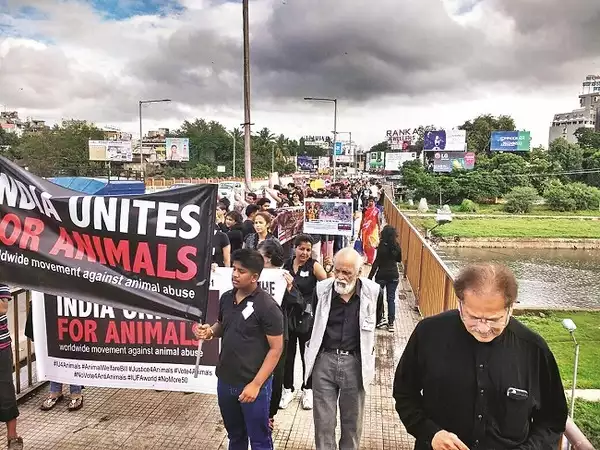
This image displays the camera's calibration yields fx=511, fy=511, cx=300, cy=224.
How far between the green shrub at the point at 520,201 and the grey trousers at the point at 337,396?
160 ft

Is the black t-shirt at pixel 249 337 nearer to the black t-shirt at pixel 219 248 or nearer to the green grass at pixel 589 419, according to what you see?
the black t-shirt at pixel 219 248

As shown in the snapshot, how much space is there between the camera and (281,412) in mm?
4688

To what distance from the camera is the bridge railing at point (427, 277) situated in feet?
19.5

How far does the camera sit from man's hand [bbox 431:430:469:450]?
6.51 ft

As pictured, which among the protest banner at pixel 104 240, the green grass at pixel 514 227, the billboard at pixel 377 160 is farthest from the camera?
the billboard at pixel 377 160

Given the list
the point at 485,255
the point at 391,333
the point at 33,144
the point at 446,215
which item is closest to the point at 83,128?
the point at 33,144

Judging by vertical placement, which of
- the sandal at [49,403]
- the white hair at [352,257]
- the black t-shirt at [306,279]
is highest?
the white hair at [352,257]

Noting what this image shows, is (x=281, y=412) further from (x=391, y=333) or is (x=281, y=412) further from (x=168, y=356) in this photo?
(x=391, y=333)

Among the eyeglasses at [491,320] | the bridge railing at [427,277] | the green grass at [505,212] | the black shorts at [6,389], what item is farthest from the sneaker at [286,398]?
the green grass at [505,212]

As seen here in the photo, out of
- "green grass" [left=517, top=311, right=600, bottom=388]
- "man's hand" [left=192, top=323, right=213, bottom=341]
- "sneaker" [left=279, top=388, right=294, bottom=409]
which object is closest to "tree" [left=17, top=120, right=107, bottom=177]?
"green grass" [left=517, top=311, right=600, bottom=388]

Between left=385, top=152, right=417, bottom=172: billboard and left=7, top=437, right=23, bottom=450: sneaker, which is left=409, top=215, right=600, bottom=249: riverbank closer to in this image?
left=7, top=437, right=23, bottom=450: sneaker

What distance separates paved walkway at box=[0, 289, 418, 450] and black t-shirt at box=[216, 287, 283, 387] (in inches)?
46.3

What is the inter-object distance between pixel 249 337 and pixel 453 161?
65243 mm

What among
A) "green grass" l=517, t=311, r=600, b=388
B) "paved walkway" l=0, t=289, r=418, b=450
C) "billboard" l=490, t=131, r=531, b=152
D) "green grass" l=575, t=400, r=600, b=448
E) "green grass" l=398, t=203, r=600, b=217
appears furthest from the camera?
"billboard" l=490, t=131, r=531, b=152
